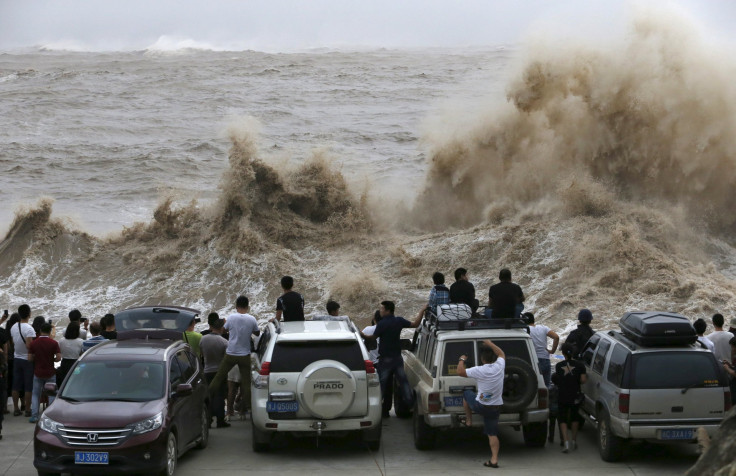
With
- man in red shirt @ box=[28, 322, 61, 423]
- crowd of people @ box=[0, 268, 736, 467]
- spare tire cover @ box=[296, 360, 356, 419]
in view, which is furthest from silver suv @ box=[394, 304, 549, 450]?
man in red shirt @ box=[28, 322, 61, 423]

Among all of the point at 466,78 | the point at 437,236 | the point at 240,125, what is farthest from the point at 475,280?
the point at 466,78

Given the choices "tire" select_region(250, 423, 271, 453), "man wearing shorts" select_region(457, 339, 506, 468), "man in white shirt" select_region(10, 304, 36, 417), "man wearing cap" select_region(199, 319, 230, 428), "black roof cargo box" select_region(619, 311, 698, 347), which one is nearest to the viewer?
"man wearing shorts" select_region(457, 339, 506, 468)

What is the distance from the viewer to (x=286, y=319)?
11.8m

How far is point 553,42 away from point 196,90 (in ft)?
117

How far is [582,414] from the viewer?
34.3 feet

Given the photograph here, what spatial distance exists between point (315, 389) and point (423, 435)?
1.40 meters

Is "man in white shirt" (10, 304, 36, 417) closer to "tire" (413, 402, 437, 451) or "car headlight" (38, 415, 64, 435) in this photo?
"car headlight" (38, 415, 64, 435)

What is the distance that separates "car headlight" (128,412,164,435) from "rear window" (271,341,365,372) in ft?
4.77

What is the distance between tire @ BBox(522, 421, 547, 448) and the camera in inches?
A: 383

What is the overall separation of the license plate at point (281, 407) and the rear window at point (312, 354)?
353 millimetres

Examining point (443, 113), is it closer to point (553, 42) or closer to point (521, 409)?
point (553, 42)

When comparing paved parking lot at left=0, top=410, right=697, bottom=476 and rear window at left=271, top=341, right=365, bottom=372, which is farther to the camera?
rear window at left=271, top=341, right=365, bottom=372

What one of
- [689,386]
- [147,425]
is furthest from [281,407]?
[689,386]

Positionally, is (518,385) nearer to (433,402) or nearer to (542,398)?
(542,398)
